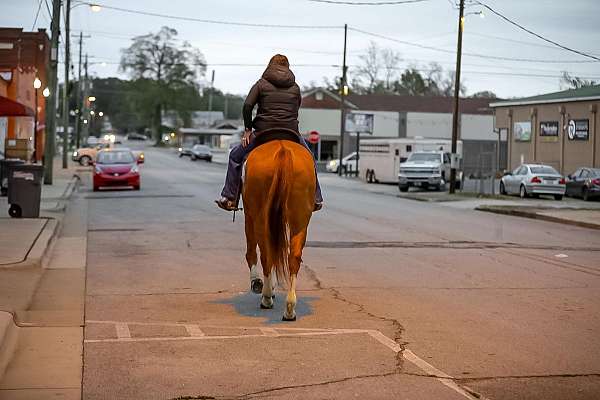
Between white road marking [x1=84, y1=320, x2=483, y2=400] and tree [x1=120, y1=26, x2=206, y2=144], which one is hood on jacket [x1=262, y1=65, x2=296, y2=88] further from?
tree [x1=120, y1=26, x2=206, y2=144]

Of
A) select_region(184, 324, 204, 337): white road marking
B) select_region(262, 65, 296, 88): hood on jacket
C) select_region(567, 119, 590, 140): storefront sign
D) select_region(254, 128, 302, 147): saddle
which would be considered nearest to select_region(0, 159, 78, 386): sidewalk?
select_region(184, 324, 204, 337): white road marking

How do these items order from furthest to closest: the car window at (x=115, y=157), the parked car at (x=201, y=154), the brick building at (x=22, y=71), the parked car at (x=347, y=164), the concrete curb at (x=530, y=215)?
the parked car at (x=201, y=154)
the parked car at (x=347, y=164)
the brick building at (x=22, y=71)
the car window at (x=115, y=157)
the concrete curb at (x=530, y=215)

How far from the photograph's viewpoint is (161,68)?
422 ft

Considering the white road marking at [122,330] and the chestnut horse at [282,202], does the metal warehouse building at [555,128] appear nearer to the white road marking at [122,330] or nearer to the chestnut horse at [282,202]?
the chestnut horse at [282,202]

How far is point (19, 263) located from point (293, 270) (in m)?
5.90

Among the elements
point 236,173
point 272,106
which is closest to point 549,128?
point 236,173

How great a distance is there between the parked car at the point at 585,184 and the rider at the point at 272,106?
33.5 m

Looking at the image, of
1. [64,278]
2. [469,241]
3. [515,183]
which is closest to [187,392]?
[64,278]

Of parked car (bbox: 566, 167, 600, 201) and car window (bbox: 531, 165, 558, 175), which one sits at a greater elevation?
car window (bbox: 531, 165, 558, 175)

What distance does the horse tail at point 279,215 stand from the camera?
995cm

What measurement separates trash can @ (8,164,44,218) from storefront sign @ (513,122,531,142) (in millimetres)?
44117

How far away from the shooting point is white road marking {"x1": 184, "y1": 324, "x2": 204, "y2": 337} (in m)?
9.21

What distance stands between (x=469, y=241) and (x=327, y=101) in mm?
82549

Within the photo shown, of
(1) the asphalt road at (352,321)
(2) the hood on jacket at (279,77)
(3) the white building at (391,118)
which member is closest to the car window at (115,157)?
(1) the asphalt road at (352,321)
